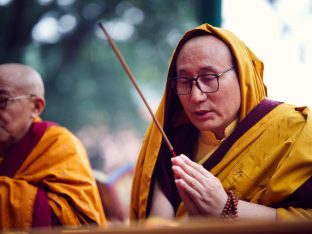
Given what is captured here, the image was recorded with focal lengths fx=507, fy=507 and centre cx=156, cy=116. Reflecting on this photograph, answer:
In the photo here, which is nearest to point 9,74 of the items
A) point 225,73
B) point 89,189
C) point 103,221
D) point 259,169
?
point 89,189

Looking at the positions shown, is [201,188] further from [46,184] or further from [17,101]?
[17,101]

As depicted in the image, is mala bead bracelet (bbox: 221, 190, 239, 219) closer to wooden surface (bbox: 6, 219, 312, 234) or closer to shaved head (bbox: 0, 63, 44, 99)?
wooden surface (bbox: 6, 219, 312, 234)

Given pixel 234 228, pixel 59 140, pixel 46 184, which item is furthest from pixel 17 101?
pixel 234 228

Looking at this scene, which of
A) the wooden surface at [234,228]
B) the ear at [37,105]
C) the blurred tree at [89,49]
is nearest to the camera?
the wooden surface at [234,228]

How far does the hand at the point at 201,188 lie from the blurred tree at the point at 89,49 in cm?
365

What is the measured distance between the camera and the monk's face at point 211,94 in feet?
7.45

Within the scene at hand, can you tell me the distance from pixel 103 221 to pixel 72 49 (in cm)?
321

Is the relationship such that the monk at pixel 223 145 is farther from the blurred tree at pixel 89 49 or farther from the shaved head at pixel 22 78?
the blurred tree at pixel 89 49

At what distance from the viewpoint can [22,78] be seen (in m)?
3.05

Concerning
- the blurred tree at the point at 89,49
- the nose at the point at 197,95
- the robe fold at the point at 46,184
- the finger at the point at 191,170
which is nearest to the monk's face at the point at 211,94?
the nose at the point at 197,95

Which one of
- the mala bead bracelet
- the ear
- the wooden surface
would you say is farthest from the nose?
the wooden surface

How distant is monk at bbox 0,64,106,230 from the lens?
8.78 ft

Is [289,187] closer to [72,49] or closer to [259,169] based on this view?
[259,169]

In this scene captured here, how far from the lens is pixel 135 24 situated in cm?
582
